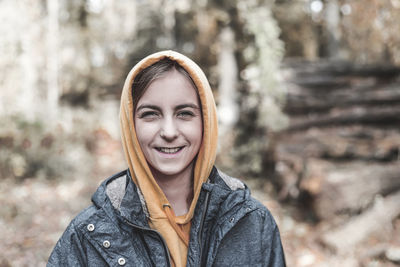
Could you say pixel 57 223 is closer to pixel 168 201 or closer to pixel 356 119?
pixel 168 201

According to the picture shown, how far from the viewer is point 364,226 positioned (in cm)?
427

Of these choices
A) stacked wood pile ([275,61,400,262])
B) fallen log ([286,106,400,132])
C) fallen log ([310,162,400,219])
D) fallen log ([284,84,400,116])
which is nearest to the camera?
stacked wood pile ([275,61,400,262])

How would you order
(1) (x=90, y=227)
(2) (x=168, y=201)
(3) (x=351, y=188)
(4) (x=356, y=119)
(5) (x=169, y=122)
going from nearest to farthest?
(1) (x=90, y=227)
(5) (x=169, y=122)
(2) (x=168, y=201)
(3) (x=351, y=188)
(4) (x=356, y=119)

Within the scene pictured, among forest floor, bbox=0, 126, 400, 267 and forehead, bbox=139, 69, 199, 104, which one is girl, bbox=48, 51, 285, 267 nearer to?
forehead, bbox=139, 69, 199, 104

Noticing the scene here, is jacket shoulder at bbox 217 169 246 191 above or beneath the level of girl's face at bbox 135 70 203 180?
beneath

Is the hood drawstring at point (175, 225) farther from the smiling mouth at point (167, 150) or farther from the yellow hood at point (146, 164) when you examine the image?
the smiling mouth at point (167, 150)

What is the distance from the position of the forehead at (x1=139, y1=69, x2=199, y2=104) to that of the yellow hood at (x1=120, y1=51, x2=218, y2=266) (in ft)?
0.17

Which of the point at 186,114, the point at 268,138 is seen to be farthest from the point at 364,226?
the point at 186,114

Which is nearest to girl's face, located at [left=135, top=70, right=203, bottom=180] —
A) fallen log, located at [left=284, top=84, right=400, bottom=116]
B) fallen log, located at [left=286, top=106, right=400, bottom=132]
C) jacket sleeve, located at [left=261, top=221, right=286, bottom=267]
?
jacket sleeve, located at [left=261, top=221, right=286, bottom=267]

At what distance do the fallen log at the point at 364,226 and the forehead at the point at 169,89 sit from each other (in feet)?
11.0

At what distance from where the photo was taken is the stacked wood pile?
14.7 ft

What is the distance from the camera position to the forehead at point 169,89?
1.50 metres

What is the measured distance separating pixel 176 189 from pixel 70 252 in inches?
21.2

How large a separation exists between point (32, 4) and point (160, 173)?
969 cm
